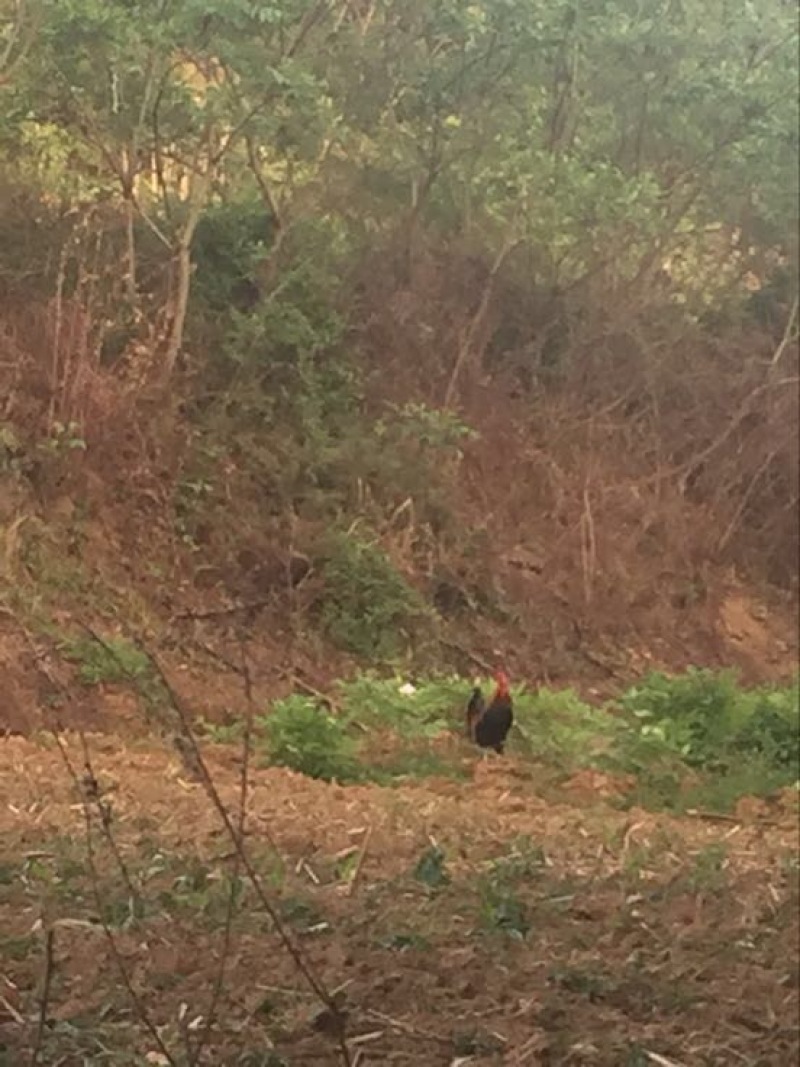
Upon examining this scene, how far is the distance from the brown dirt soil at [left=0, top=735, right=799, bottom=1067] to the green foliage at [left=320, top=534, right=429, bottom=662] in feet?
0.87

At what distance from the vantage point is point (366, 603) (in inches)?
95.0

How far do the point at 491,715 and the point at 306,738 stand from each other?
0.51 m

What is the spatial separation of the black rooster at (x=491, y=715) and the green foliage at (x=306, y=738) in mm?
306

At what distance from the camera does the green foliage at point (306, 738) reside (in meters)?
2.29

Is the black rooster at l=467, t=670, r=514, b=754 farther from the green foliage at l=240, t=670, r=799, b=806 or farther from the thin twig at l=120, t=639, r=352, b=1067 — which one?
the thin twig at l=120, t=639, r=352, b=1067

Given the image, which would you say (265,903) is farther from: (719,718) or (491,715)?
(719,718)

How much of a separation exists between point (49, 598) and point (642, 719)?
152 cm

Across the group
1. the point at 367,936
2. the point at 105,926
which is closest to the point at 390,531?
the point at 367,936

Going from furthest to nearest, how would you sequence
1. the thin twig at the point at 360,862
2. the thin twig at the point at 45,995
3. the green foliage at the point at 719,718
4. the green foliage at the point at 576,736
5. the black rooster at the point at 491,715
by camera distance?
the green foliage at the point at 719,718, the black rooster at the point at 491,715, the green foliage at the point at 576,736, the thin twig at the point at 360,862, the thin twig at the point at 45,995

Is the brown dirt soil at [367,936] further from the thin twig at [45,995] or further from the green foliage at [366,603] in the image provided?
the green foliage at [366,603]

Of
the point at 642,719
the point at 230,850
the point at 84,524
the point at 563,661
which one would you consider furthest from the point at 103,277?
the point at 642,719

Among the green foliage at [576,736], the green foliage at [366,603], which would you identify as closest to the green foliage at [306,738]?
the green foliage at [576,736]

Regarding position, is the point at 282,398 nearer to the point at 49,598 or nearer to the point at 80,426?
the point at 80,426

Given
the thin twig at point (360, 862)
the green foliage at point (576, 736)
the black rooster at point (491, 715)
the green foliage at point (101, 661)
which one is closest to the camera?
the green foliage at point (101, 661)
